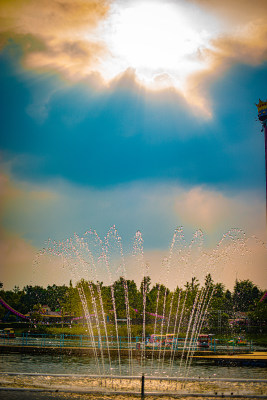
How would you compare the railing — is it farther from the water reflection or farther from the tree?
the tree

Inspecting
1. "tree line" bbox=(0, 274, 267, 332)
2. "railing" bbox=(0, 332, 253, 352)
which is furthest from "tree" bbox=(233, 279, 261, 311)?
"railing" bbox=(0, 332, 253, 352)

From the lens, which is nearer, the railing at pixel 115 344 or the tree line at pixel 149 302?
the railing at pixel 115 344

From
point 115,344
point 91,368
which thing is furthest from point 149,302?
point 91,368

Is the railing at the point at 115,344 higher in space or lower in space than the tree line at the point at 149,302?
lower

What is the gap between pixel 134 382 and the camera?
17312mm

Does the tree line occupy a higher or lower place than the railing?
higher

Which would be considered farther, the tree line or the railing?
the tree line

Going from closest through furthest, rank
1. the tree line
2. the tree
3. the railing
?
1. the railing
2. the tree line
3. the tree

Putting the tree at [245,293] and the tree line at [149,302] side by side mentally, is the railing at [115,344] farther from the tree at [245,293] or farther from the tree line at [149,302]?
the tree at [245,293]

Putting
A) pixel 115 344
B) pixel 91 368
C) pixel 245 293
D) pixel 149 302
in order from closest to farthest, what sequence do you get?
pixel 91 368 → pixel 115 344 → pixel 149 302 → pixel 245 293

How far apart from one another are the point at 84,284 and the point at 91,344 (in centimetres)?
3523

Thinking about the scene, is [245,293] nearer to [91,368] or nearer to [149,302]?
[149,302]

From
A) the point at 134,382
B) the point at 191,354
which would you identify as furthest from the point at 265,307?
the point at 134,382

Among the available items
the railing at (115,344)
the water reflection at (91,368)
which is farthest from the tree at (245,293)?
the water reflection at (91,368)
